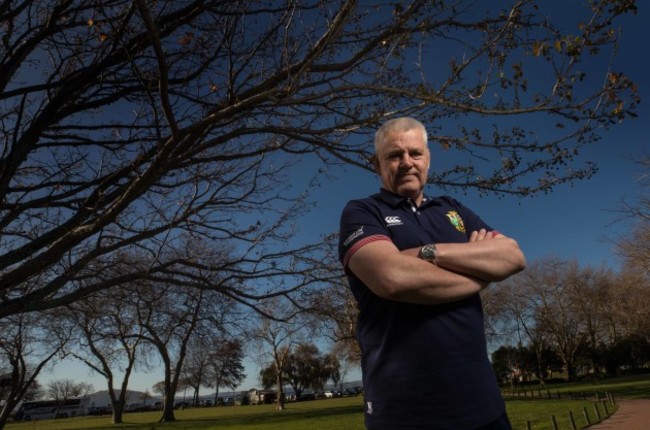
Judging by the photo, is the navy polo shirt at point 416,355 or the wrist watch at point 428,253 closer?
the navy polo shirt at point 416,355

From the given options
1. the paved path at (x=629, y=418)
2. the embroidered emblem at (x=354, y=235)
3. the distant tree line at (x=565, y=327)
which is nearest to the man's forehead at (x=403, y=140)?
the embroidered emblem at (x=354, y=235)

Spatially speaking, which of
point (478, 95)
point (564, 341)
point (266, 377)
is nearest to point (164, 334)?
point (478, 95)

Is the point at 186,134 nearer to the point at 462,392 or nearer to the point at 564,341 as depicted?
the point at 462,392

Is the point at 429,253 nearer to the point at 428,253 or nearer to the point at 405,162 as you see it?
the point at 428,253

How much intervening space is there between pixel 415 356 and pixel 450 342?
0.52 feet

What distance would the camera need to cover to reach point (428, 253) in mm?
2078

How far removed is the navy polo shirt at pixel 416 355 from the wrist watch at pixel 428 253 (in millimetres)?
102

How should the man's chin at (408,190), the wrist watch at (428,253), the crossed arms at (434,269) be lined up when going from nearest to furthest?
the crossed arms at (434,269), the wrist watch at (428,253), the man's chin at (408,190)

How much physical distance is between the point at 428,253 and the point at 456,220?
19.6 inches

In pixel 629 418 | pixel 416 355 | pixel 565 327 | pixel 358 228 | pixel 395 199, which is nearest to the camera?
pixel 416 355

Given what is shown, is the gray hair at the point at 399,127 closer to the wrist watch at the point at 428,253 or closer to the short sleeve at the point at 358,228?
the short sleeve at the point at 358,228

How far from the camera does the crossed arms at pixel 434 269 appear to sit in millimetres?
1932

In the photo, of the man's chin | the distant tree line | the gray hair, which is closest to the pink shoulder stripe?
the man's chin

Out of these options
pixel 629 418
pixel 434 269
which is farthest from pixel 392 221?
pixel 629 418
